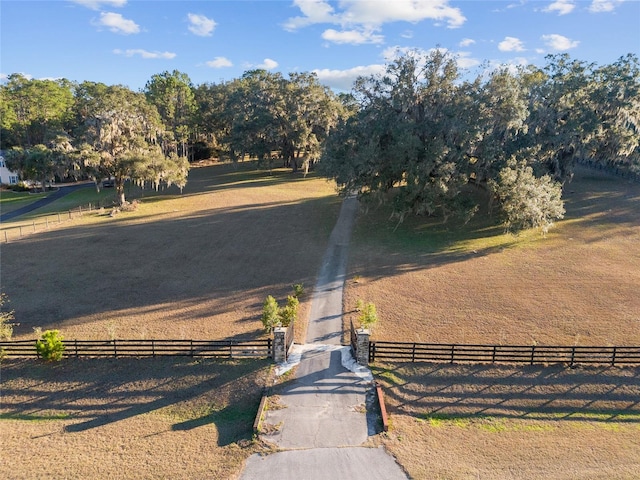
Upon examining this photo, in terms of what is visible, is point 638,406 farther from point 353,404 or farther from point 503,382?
point 353,404

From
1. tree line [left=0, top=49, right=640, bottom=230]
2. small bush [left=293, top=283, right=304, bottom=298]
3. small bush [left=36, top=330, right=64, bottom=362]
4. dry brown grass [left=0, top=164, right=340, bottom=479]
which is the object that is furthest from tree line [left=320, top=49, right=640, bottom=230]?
small bush [left=36, top=330, right=64, bottom=362]

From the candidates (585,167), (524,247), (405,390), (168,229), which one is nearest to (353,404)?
(405,390)

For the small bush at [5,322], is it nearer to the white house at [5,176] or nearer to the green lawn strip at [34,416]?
the green lawn strip at [34,416]

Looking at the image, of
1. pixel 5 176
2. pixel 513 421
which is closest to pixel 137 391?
pixel 513 421

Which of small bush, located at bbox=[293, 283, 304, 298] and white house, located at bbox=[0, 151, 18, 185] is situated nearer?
small bush, located at bbox=[293, 283, 304, 298]

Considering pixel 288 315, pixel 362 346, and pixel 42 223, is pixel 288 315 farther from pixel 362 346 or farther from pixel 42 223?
pixel 42 223

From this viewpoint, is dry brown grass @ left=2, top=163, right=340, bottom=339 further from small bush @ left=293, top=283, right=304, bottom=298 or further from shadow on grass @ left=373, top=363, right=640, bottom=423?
shadow on grass @ left=373, top=363, right=640, bottom=423
